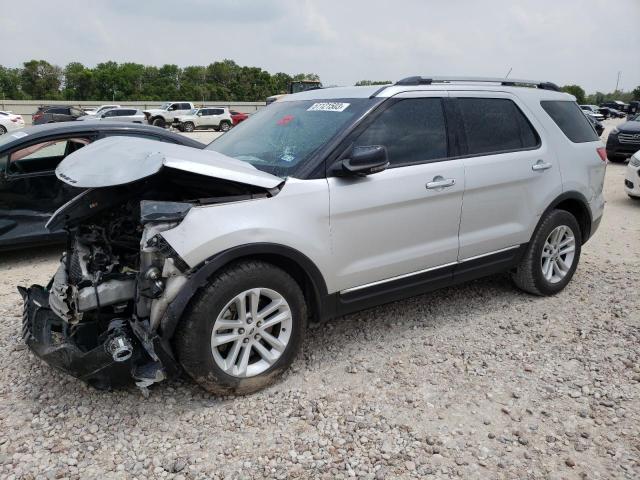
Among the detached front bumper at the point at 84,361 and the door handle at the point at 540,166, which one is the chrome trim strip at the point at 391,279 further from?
the detached front bumper at the point at 84,361

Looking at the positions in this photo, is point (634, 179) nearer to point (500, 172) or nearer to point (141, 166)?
point (500, 172)

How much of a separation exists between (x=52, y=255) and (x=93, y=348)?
364 centimetres

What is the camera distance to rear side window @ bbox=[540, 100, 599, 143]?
4.58 meters

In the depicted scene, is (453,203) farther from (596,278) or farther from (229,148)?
(596,278)

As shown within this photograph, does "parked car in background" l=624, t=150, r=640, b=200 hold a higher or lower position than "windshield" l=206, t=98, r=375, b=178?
lower

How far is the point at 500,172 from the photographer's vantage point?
404 cm

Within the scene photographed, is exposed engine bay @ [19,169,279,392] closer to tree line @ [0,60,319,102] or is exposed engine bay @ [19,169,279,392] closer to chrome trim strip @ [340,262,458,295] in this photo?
chrome trim strip @ [340,262,458,295]

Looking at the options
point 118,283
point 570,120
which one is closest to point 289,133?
point 118,283

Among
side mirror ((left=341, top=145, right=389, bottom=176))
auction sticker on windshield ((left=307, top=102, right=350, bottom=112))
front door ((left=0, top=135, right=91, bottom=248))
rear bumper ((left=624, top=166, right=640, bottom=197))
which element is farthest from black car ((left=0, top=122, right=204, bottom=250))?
rear bumper ((left=624, top=166, right=640, bottom=197))

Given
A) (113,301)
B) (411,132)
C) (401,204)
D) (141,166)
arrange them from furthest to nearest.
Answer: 1. (411,132)
2. (401,204)
3. (113,301)
4. (141,166)

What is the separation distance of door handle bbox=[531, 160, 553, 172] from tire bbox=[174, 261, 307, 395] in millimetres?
2371

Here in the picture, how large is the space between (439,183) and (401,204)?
14.8 inches

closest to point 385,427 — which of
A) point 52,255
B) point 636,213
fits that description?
point 52,255

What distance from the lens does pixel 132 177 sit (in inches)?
111
